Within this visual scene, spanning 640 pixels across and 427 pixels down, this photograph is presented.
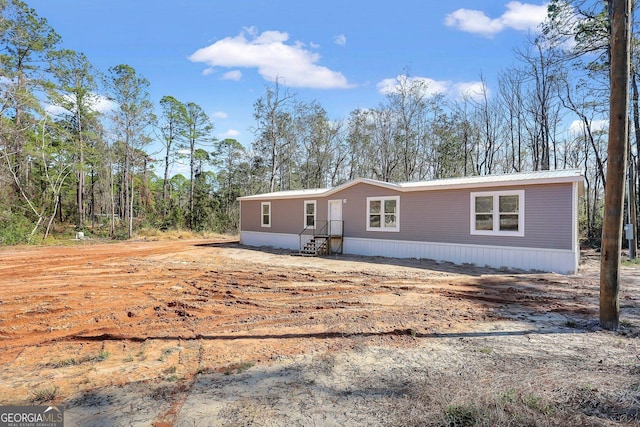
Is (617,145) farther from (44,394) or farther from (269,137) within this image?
(269,137)

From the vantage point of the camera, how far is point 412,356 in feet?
12.8

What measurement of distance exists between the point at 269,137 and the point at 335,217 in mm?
14345

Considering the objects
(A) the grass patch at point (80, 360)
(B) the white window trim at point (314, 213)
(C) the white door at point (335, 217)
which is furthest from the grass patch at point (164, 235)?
(A) the grass patch at point (80, 360)

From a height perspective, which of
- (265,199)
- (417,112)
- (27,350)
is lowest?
(27,350)

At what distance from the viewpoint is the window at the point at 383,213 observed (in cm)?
1295

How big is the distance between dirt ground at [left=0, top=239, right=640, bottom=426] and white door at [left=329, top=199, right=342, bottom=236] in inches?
255

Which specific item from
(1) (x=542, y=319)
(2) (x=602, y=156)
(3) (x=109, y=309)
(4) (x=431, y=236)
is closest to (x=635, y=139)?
(2) (x=602, y=156)

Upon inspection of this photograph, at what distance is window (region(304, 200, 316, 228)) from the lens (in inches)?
619

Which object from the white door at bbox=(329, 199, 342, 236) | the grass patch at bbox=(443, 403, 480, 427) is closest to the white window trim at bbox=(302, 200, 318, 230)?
the white door at bbox=(329, 199, 342, 236)

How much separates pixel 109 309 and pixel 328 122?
25515 mm

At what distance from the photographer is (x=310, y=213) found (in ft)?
52.3

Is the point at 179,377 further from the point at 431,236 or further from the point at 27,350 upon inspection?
the point at 431,236

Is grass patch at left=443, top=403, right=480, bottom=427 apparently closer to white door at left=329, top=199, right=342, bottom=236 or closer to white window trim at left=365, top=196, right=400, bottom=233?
white window trim at left=365, top=196, right=400, bottom=233

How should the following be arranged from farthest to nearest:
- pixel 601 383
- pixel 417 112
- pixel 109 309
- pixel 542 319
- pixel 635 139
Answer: pixel 417 112, pixel 635 139, pixel 109 309, pixel 542 319, pixel 601 383
